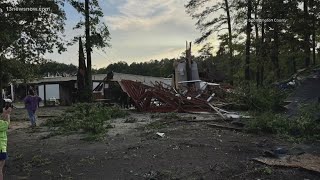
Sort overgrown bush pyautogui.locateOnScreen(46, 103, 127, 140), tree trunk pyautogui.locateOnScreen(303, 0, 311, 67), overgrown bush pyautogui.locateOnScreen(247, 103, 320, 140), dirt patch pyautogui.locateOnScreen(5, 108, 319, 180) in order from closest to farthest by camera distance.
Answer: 1. dirt patch pyautogui.locateOnScreen(5, 108, 319, 180)
2. overgrown bush pyautogui.locateOnScreen(247, 103, 320, 140)
3. overgrown bush pyautogui.locateOnScreen(46, 103, 127, 140)
4. tree trunk pyautogui.locateOnScreen(303, 0, 311, 67)

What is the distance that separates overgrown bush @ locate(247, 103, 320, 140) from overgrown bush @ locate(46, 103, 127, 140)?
17.1ft

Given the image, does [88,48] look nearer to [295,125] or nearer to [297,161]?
[295,125]

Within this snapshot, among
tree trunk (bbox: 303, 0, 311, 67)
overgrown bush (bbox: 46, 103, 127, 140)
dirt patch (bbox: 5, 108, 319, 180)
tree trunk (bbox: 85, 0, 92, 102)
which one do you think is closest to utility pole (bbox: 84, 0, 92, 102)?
tree trunk (bbox: 85, 0, 92, 102)

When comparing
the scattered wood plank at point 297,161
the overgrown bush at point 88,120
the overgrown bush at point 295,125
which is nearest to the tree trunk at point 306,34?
the overgrown bush at point 88,120

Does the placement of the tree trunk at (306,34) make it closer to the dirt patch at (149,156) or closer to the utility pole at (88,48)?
the utility pole at (88,48)

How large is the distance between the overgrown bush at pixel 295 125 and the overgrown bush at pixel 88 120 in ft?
17.1

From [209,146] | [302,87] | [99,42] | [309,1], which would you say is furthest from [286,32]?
[209,146]

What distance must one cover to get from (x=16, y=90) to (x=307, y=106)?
73.4 m

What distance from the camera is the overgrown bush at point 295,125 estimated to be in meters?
13.2

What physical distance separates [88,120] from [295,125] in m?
8.00

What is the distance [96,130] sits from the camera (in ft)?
50.2

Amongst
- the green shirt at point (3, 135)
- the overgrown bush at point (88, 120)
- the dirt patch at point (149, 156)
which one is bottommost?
the dirt patch at point (149, 156)

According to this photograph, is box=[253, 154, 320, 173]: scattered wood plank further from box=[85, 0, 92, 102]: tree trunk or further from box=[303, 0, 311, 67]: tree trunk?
box=[85, 0, 92, 102]: tree trunk

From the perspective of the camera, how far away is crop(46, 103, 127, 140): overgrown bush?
621 inches
